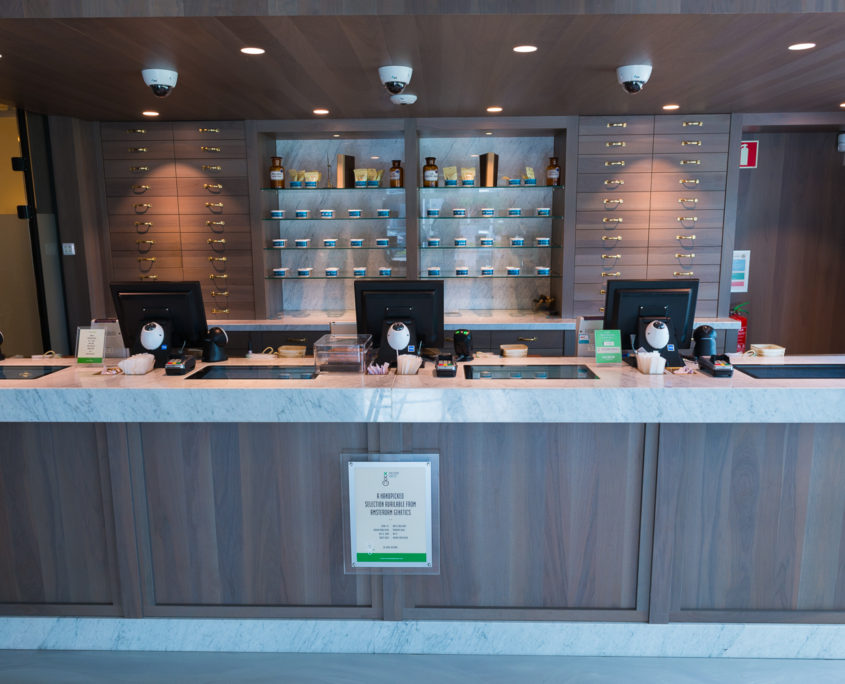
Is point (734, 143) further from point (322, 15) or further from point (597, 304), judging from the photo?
point (322, 15)

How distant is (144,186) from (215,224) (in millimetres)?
600

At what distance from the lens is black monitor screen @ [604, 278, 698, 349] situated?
107 inches

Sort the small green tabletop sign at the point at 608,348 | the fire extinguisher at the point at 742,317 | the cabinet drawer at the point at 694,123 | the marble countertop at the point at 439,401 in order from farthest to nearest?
1. the fire extinguisher at the point at 742,317
2. the cabinet drawer at the point at 694,123
3. the small green tabletop sign at the point at 608,348
4. the marble countertop at the point at 439,401

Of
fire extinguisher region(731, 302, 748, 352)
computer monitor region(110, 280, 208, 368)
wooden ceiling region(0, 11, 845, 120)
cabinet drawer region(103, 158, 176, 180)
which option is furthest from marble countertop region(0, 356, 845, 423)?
fire extinguisher region(731, 302, 748, 352)

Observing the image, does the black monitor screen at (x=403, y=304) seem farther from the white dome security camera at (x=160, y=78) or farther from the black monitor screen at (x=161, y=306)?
the white dome security camera at (x=160, y=78)

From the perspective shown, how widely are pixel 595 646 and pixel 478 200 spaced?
349cm

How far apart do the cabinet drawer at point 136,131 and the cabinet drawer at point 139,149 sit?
3 cm

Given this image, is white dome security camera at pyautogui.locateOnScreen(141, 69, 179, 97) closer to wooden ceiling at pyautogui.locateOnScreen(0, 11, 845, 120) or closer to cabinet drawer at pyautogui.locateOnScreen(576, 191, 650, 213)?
wooden ceiling at pyautogui.locateOnScreen(0, 11, 845, 120)

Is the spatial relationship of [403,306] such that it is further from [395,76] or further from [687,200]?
[687,200]

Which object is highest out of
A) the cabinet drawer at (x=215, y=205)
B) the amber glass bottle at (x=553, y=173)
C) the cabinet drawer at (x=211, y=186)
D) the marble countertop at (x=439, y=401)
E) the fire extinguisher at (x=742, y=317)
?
the amber glass bottle at (x=553, y=173)

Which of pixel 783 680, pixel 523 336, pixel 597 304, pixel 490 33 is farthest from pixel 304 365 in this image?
pixel 597 304

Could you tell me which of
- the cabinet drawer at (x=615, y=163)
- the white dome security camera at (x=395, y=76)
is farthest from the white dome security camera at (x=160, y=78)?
the cabinet drawer at (x=615, y=163)

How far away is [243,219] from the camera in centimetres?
468

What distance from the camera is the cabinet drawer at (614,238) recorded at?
4.65m
